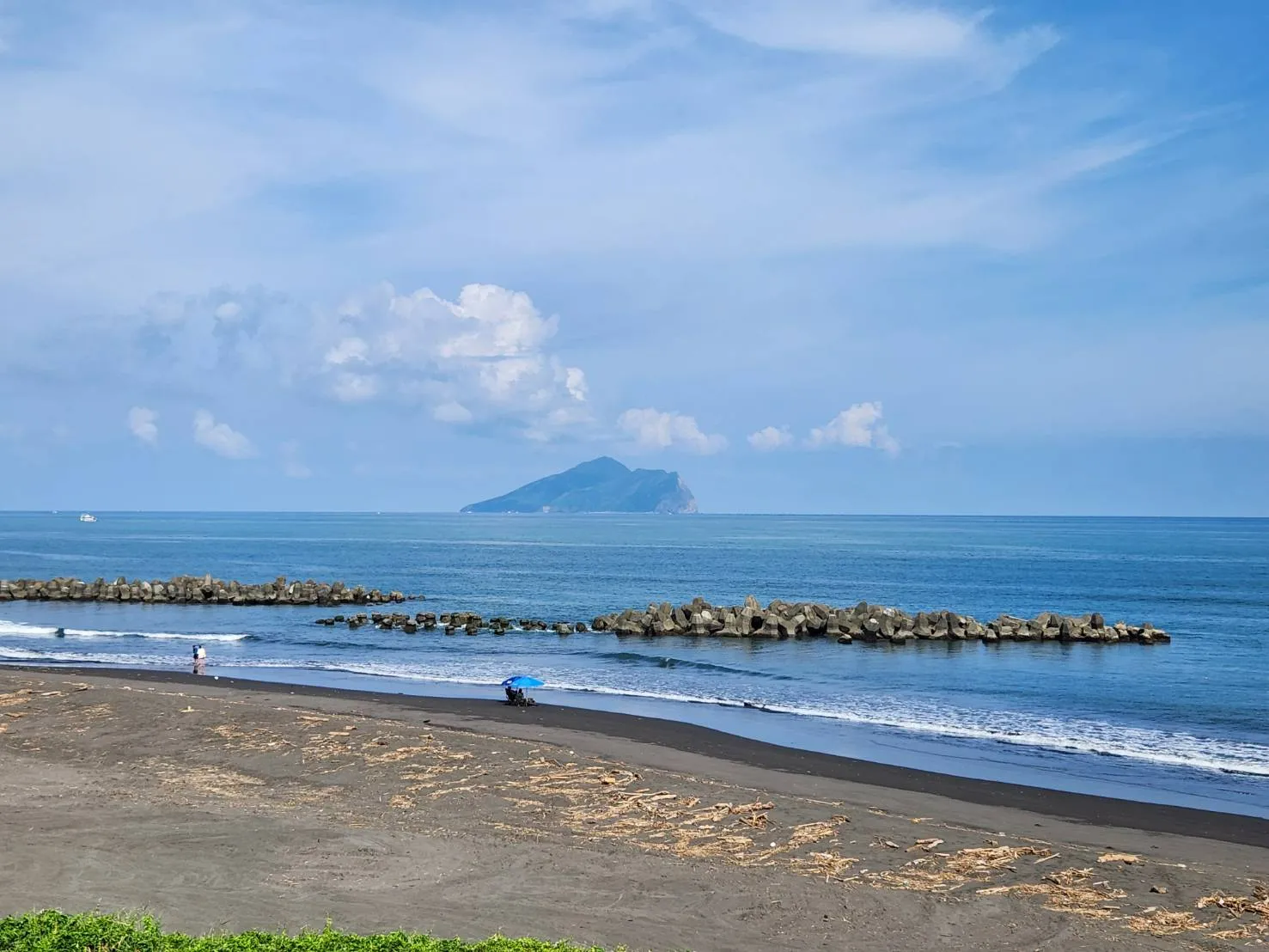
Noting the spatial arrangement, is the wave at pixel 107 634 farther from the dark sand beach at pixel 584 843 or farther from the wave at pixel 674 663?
the dark sand beach at pixel 584 843

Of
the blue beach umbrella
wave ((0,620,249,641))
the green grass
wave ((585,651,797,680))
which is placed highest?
the green grass

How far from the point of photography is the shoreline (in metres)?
18.4

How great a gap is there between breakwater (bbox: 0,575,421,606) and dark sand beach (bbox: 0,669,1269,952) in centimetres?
4110

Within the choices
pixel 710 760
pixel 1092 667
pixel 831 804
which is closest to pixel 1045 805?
pixel 831 804

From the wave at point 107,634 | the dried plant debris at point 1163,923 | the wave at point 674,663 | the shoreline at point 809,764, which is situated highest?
the dried plant debris at point 1163,923

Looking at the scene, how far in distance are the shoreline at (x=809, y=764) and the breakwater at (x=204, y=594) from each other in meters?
31.4

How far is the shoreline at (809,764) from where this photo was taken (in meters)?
18.4

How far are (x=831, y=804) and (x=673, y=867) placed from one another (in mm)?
5122

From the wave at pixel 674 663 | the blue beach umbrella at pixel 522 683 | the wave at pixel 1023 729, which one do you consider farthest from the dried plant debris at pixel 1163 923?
the wave at pixel 674 663

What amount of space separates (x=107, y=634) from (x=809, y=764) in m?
38.1

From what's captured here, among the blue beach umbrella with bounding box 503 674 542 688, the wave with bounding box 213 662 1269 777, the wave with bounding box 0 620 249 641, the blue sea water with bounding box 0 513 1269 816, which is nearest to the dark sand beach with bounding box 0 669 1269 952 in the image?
the blue sea water with bounding box 0 513 1269 816

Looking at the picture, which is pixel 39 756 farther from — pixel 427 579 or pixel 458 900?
pixel 427 579

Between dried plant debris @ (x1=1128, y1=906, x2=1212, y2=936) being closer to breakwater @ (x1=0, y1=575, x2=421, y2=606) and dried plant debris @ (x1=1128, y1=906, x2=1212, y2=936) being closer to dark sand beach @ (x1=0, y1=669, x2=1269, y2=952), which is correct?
dark sand beach @ (x1=0, y1=669, x2=1269, y2=952)

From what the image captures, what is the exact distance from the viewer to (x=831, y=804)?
59.6ft
